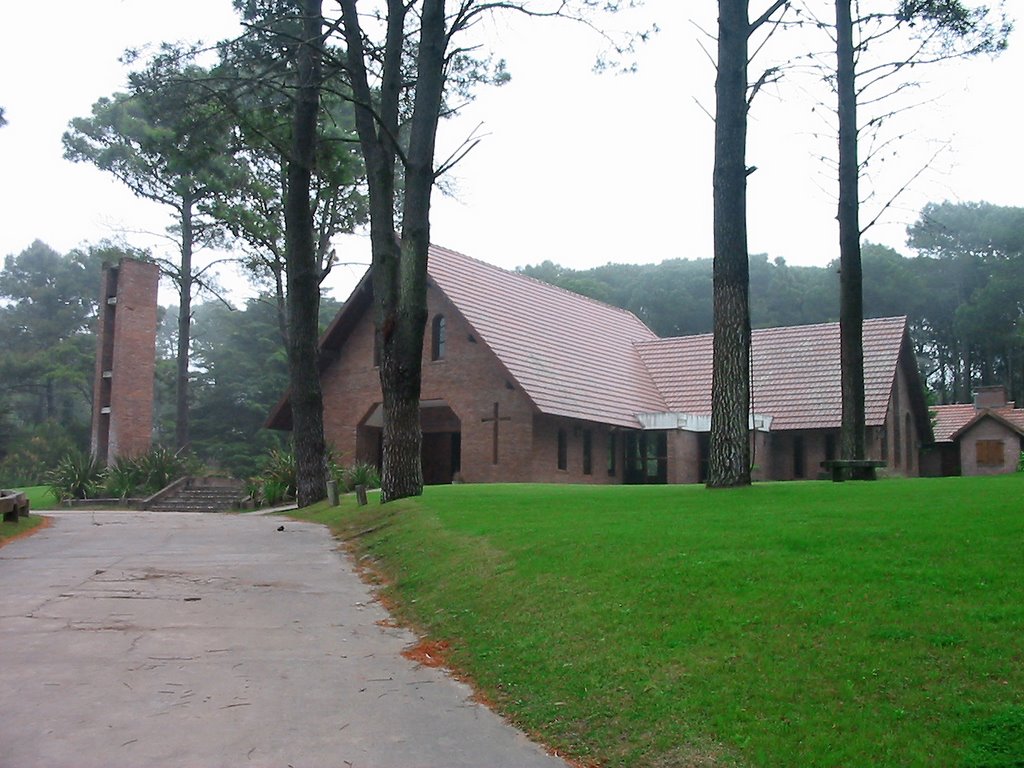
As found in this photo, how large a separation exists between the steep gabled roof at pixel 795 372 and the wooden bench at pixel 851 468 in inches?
562

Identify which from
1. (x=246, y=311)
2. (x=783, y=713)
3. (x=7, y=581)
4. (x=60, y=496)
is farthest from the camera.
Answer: (x=246, y=311)

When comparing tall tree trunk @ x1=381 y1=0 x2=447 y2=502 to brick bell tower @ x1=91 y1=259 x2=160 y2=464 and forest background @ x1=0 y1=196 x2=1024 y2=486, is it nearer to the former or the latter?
brick bell tower @ x1=91 y1=259 x2=160 y2=464

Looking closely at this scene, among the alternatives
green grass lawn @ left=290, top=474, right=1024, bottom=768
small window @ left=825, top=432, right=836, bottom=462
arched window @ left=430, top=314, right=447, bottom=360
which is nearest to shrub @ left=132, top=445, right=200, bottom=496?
arched window @ left=430, top=314, right=447, bottom=360

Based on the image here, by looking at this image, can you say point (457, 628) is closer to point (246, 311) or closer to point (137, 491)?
point (137, 491)

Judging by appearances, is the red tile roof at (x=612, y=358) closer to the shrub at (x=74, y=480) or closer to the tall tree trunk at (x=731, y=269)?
the shrub at (x=74, y=480)

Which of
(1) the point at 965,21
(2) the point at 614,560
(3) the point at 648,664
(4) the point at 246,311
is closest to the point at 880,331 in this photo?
(1) the point at 965,21

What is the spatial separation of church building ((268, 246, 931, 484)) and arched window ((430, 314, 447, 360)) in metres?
0.05

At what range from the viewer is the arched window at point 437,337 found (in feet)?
112

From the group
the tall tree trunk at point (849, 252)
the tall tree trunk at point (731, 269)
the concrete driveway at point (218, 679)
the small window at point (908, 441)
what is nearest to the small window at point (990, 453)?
the small window at point (908, 441)

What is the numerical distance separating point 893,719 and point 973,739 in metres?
0.39

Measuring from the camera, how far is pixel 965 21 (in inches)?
765

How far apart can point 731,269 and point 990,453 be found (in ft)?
90.4

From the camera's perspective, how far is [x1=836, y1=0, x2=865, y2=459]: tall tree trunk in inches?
745

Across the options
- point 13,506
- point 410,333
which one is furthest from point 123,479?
point 410,333
